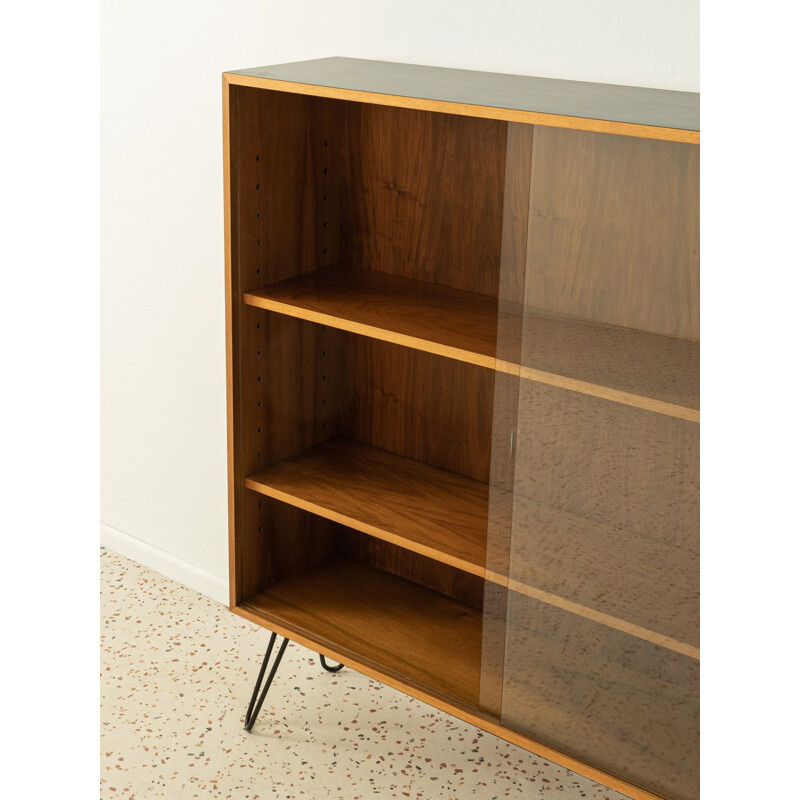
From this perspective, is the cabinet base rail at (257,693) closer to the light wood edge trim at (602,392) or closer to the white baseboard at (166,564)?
the white baseboard at (166,564)

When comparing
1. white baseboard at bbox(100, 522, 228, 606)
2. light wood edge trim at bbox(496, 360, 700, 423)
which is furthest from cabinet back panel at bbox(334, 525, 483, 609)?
light wood edge trim at bbox(496, 360, 700, 423)

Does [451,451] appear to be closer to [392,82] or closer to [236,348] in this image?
[236,348]

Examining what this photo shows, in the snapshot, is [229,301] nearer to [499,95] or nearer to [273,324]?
[273,324]

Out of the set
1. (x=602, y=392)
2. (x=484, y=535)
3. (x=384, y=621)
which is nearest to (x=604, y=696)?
(x=484, y=535)

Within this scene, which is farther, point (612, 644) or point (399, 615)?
point (399, 615)

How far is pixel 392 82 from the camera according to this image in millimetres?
1583

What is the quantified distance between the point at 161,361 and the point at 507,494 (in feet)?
4.56

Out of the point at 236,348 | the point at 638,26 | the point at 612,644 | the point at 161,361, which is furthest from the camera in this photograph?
the point at 161,361

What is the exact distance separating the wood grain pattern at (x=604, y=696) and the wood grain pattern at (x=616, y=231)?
496mm

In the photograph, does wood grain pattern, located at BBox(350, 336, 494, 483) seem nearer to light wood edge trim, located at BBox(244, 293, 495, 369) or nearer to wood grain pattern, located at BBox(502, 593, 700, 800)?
light wood edge trim, located at BBox(244, 293, 495, 369)

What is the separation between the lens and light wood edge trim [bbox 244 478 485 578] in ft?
5.38

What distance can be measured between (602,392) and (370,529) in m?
0.60
